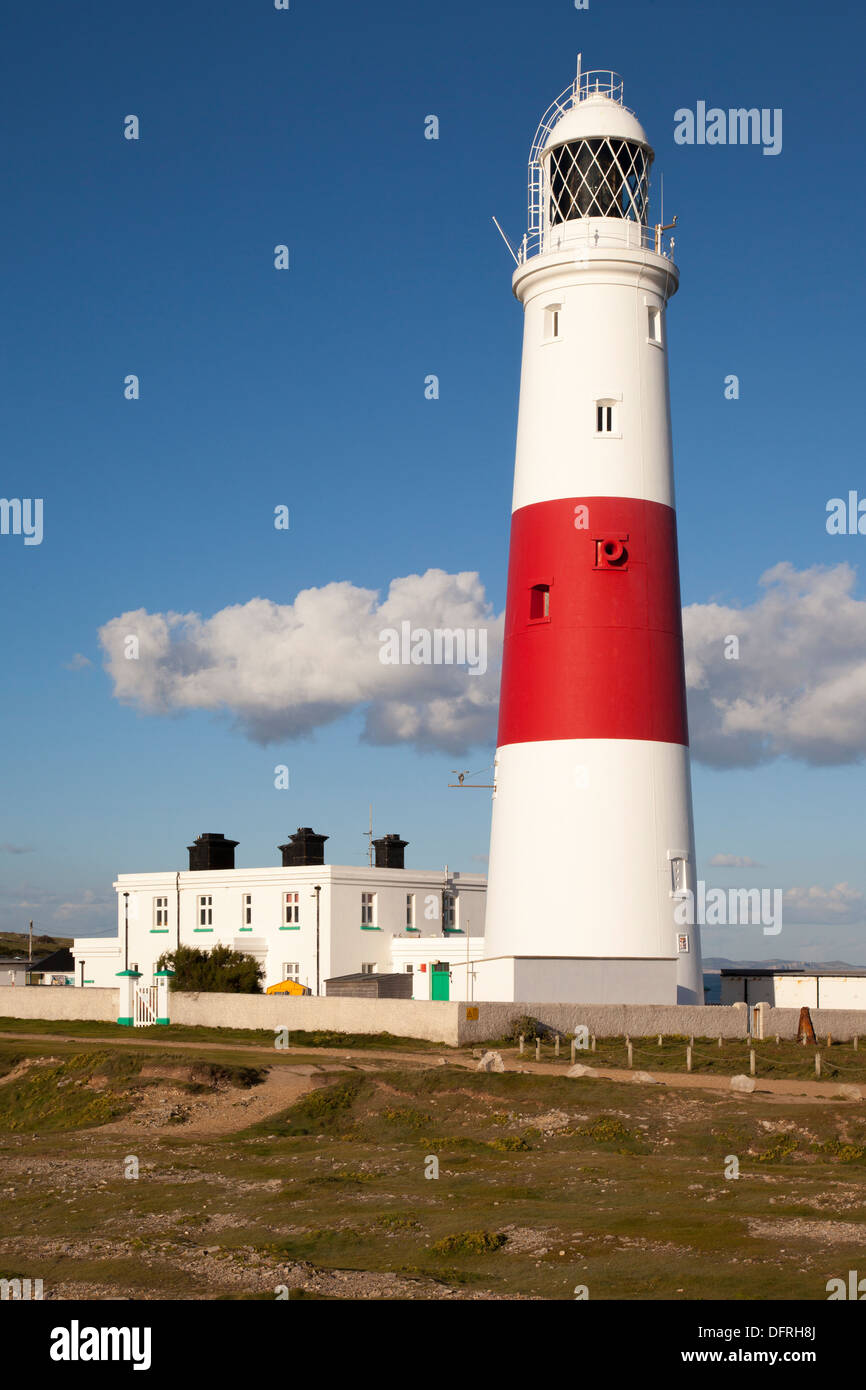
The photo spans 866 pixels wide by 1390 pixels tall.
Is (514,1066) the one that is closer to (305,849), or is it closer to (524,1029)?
(524,1029)

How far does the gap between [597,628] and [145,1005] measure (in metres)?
20.5

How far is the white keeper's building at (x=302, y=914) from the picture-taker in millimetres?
52875

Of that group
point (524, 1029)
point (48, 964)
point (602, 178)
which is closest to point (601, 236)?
point (602, 178)

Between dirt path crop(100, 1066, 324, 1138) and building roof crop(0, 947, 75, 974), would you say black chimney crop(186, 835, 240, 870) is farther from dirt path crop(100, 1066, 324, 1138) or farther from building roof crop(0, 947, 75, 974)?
dirt path crop(100, 1066, 324, 1138)

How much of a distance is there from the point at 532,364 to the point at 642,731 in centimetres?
1029

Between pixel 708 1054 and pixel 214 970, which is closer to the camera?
pixel 708 1054

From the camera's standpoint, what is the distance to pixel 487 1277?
17.4 metres

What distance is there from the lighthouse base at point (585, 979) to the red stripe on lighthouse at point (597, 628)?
218 inches

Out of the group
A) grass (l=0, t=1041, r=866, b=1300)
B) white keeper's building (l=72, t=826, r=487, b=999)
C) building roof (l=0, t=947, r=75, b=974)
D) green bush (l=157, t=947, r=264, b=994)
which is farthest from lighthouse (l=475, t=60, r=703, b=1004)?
building roof (l=0, t=947, r=75, b=974)

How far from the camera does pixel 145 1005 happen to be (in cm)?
4647

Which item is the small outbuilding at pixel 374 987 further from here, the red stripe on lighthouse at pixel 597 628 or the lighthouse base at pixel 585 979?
the red stripe on lighthouse at pixel 597 628

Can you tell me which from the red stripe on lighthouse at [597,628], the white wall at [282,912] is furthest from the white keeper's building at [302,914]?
the red stripe on lighthouse at [597,628]
